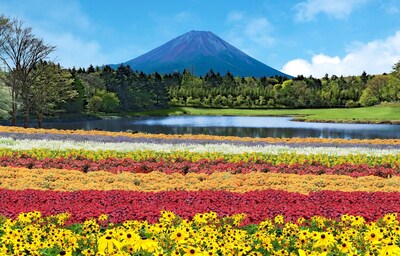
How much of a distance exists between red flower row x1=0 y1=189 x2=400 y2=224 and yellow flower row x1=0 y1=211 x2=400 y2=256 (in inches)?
16.1

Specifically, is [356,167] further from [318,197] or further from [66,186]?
[66,186]

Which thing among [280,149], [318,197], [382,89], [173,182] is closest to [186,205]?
[318,197]

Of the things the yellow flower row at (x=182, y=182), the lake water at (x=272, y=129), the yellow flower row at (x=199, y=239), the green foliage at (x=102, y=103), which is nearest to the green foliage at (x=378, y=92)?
the lake water at (x=272, y=129)

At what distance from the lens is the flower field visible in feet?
18.6

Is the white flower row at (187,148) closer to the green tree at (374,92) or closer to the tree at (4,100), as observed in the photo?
the tree at (4,100)

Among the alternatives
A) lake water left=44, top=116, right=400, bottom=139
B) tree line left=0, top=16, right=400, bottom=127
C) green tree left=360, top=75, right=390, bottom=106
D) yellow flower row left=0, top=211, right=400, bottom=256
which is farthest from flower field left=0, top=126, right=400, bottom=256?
green tree left=360, top=75, right=390, bottom=106

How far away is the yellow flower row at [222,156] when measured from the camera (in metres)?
18.1

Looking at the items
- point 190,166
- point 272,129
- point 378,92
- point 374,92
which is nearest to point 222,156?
point 190,166

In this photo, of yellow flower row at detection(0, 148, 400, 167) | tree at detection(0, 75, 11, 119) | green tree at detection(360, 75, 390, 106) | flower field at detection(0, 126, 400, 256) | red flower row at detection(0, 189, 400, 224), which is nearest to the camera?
flower field at detection(0, 126, 400, 256)

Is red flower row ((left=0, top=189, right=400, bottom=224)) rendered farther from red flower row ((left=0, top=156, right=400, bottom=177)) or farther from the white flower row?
the white flower row

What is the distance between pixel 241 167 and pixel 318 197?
20.7 ft

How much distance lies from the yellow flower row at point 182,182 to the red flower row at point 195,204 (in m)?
1.84

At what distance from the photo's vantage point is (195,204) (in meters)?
9.20

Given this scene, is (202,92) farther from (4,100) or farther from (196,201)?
(196,201)
